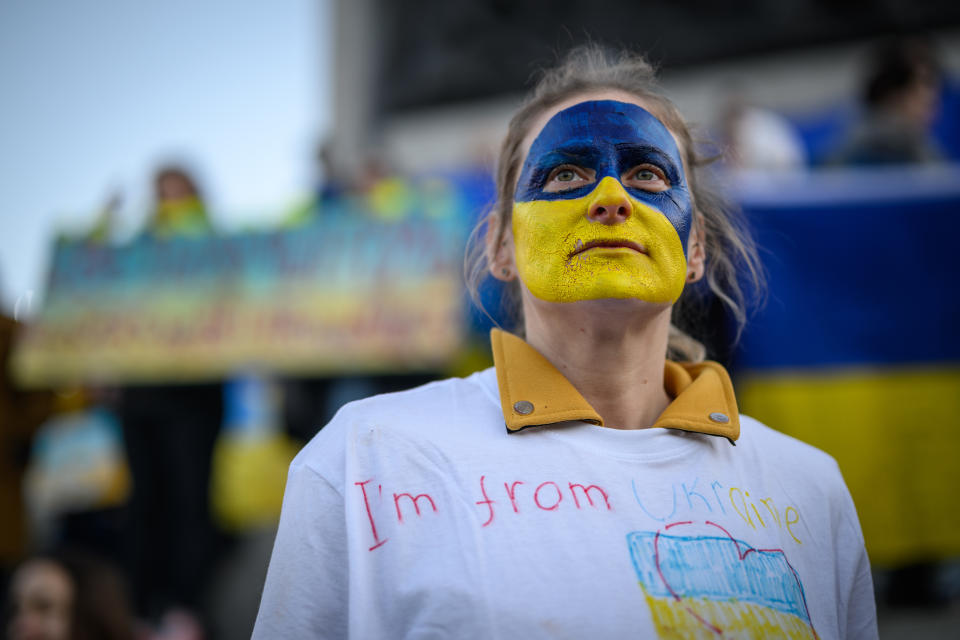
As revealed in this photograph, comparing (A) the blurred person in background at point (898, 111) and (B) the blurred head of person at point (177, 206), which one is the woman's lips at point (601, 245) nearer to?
(A) the blurred person in background at point (898, 111)

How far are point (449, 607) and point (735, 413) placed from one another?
2.22 feet

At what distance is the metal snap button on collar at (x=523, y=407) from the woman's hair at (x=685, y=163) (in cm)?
47

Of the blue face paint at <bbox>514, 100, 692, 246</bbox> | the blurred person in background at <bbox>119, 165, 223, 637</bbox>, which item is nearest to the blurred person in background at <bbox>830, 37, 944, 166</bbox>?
the blue face paint at <bbox>514, 100, 692, 246</bbox>

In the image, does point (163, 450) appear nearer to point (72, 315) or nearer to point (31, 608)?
point (31, 608)

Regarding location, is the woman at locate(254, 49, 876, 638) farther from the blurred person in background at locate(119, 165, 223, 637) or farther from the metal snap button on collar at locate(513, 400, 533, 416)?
the blurred person in background at locate(119, 165, 223, 637)

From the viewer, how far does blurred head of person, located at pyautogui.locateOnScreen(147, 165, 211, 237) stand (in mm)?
4031

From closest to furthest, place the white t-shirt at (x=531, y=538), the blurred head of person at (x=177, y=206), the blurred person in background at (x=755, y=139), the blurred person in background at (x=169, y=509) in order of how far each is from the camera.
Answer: the white t-shirt at (x=531, y=538)
the blurred person in background at (x=169, y=509)
the blurred head of person at (x=177, y=206)
the blurred person in background at (x=755, y=139)

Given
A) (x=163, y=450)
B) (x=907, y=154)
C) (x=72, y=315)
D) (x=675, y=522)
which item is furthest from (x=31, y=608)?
(x=907, y=154)

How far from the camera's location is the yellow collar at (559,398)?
1.31 metres

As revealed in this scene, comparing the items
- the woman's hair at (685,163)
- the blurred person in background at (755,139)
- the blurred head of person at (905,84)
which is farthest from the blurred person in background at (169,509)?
the blurred head of person at (905,84)

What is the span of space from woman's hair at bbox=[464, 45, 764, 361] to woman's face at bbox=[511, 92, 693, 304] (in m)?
0.06

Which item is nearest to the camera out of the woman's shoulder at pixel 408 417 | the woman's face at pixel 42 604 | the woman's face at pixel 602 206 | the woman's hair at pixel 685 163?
the woman's shoulder at pixel 408 417

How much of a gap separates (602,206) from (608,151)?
0.14 metres

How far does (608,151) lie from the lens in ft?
4.82
